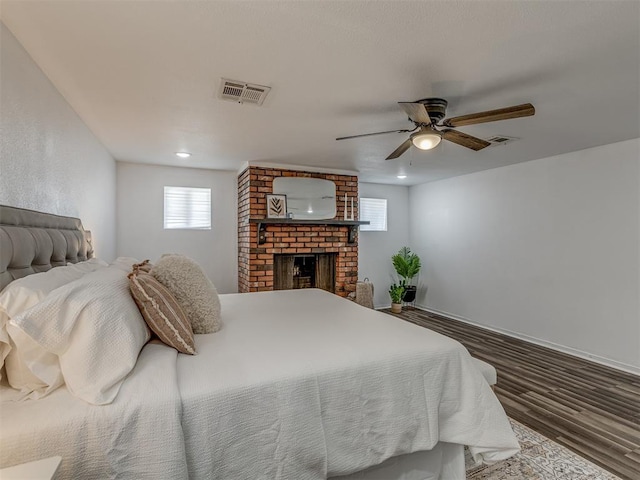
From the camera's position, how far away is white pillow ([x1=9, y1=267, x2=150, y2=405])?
1.05 metres

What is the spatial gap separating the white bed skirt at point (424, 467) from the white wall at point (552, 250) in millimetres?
2923

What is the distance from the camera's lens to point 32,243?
1510 millimetres

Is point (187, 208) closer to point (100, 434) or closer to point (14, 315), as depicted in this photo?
point (14, 315)

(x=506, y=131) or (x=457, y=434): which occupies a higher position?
(x=506, y=131)

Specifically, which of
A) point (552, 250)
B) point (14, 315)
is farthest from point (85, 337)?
point (552, 250)

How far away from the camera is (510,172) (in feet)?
14.5

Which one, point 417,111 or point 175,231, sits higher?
point 417,111

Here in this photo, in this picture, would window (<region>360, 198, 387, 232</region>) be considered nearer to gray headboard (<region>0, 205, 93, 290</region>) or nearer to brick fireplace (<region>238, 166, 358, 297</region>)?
brick fireplace (<region>238, 166, 358, 297</region>)

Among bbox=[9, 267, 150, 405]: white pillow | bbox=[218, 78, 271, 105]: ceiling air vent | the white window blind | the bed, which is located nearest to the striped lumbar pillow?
the bed

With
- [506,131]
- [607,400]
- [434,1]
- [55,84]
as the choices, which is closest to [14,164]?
[55,84]

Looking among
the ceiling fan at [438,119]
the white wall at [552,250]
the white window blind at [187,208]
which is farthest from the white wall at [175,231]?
the white wall at [552,250]

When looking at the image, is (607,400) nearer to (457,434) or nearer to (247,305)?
(457,434)

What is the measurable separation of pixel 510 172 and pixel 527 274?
4.53 ft

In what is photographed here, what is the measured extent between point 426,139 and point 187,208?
358cm
